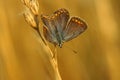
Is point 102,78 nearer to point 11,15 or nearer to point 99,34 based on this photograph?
point 99,34

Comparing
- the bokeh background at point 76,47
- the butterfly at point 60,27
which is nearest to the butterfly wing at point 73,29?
the butterfly at point 60,27

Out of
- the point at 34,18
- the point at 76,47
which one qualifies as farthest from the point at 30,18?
the point at 76,47

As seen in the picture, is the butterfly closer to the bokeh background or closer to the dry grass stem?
the dry grass stem

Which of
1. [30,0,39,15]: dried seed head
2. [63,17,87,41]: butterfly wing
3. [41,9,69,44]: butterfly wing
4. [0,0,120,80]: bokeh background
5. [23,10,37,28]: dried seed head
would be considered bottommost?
[0,0,120,80]: bokeh background

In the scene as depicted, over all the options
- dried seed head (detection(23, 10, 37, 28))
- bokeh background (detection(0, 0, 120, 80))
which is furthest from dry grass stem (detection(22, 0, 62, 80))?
bokeh background (detection(0, 0, 120, 80))

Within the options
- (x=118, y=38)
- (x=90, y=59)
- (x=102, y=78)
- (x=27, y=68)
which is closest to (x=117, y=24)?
(x=118, y=38)

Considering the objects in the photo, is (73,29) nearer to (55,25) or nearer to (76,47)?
(55,25)
